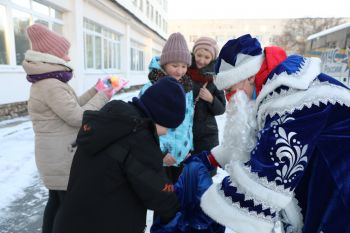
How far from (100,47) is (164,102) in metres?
12.9

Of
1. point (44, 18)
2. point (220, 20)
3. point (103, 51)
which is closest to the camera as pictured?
point (44, 18)

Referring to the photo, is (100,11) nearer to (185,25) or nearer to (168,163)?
(168,163)

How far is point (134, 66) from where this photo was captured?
66.2 feet

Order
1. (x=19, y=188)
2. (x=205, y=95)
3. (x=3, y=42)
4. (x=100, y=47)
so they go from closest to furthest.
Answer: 1. (x=205, y=95)
2. (x=19, y=188)
3. (x=3, y=42)
4. (x=100, y=47)

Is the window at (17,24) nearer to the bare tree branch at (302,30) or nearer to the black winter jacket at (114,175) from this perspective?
the black winter jacket at (114,175)

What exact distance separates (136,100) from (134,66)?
19.2m

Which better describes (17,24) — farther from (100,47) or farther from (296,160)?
(296,160)

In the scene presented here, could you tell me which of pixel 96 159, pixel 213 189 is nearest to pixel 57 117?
pixel 96 159

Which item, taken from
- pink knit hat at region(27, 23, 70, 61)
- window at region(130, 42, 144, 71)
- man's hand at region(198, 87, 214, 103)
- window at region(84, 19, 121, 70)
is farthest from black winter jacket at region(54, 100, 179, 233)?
window at region(130, 42, 144, 71)

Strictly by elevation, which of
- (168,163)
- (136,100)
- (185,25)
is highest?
(185,25)

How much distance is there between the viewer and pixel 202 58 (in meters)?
2.56

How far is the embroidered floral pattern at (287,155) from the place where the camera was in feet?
3.25

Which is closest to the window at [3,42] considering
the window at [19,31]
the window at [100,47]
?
the window at [19,31]

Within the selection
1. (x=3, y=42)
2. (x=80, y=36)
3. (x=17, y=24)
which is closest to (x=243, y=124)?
(x=3, y=42)
